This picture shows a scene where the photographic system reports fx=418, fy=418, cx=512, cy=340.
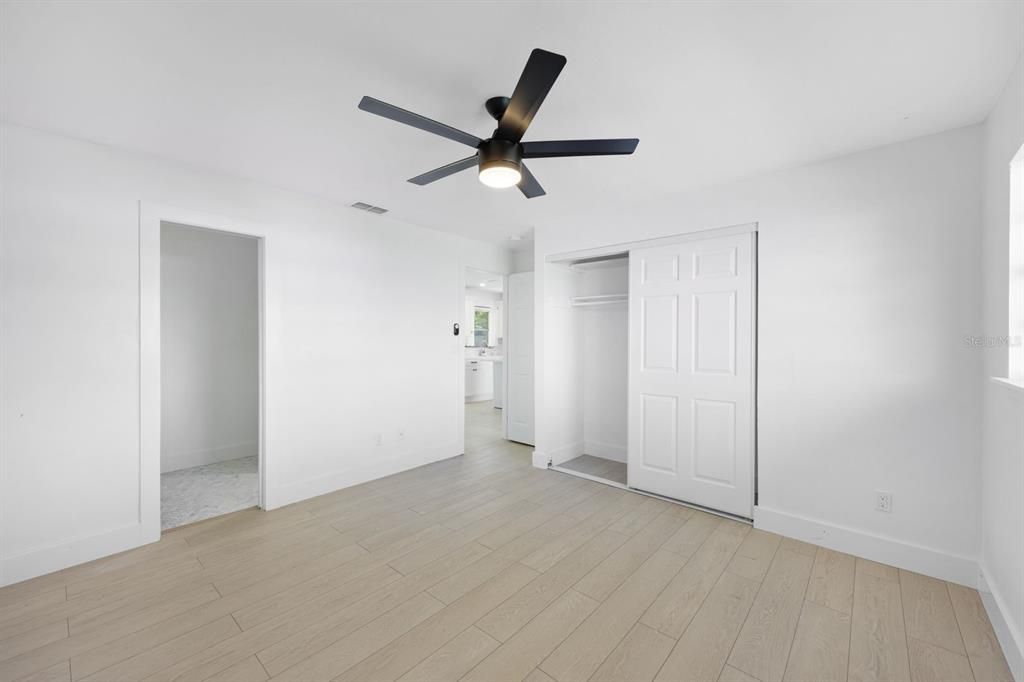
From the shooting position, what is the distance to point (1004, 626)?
73.8 inches

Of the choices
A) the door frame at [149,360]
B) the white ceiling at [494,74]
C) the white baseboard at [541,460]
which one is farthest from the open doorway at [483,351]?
the white ceiling at [494,74]

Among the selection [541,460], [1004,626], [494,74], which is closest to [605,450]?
[541,460]

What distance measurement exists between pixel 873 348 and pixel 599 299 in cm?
238

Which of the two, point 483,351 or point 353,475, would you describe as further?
point 483,351

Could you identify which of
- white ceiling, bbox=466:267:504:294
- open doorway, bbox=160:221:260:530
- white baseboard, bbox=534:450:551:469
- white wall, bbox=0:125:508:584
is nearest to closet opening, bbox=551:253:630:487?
white baseboard, bbox=534:450:551:469

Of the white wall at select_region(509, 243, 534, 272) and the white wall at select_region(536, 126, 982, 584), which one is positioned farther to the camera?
the white wall at select_region(509, 243, 534, 272)

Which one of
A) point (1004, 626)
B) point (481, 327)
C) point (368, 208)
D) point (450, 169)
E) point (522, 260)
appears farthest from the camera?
point (481, 327)

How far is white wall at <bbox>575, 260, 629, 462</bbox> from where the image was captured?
471cm

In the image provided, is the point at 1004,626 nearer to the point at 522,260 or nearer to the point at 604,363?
the point at 604,363

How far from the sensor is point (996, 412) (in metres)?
2.12

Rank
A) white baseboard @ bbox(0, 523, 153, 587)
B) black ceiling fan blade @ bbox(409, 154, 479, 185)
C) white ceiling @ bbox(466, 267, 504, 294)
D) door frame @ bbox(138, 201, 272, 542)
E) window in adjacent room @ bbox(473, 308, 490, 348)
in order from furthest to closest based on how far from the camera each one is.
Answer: window in adjacent room @ bbox(473, 308, 490, 348) → white ceiling @ bbox(466, 267, 504, 294) → door frame @ bbox(138, 201, 272, 542) → white baseboard @ bbox(0, 523, 153, 587) → black ceiling fan blade @ bbox(409, 154, 479, 185)

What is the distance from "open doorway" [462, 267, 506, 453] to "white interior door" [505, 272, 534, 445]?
1.53m

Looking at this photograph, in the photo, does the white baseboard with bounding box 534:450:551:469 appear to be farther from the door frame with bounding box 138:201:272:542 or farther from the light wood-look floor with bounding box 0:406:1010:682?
the door frame with bounding box 138:201:272:542

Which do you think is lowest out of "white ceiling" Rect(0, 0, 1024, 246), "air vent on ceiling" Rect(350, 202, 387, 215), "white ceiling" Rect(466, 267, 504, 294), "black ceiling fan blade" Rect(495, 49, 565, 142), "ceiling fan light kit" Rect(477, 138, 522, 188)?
"ceiling fan light kit" Rect(477, 138, 522, 188)
